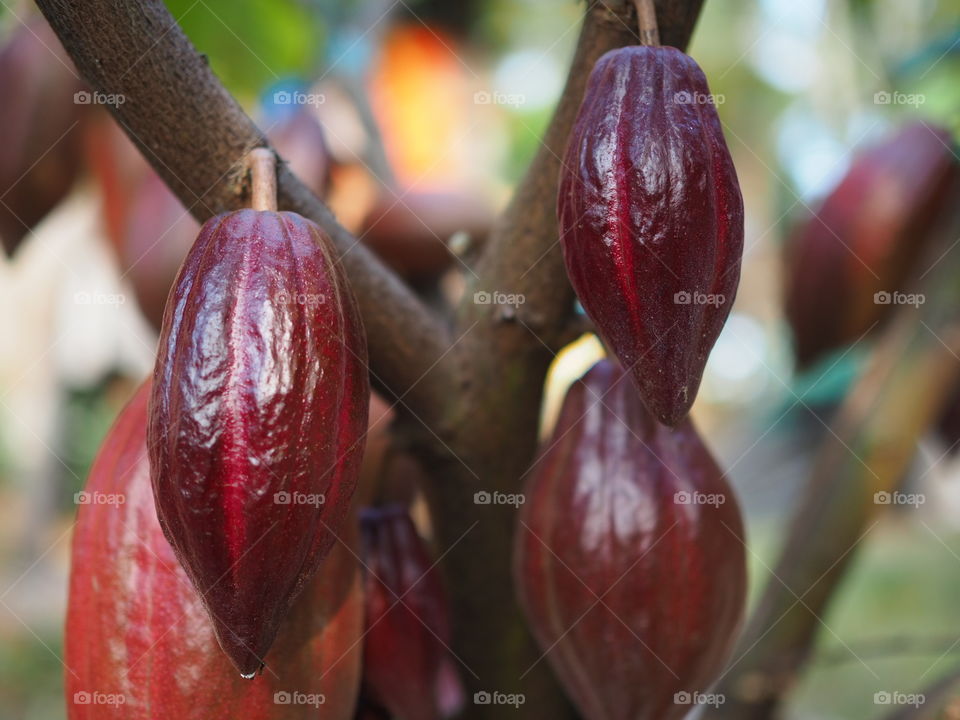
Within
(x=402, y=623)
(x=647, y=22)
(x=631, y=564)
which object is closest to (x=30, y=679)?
(x=402, y=623)

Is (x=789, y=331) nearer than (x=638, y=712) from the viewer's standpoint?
No

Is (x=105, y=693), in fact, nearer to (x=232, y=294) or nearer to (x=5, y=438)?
(x=232, y=294)

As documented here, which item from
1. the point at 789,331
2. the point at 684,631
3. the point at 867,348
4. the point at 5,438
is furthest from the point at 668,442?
the point at 5,438

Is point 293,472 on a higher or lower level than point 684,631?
higher

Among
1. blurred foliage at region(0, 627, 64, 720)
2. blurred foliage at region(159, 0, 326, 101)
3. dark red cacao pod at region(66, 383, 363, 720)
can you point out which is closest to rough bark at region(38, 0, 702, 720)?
dark red cacao pod at region(66, 383, 363, 720)

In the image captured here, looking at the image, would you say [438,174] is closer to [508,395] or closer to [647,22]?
[508,395]
